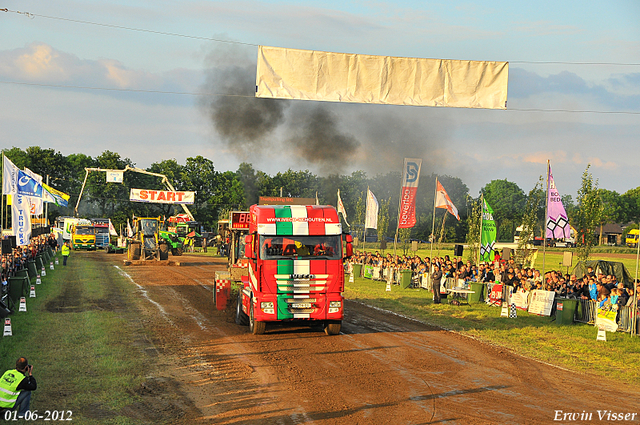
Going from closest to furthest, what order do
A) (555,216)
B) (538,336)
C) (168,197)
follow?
(538,336)
(555,216)
(168,197)

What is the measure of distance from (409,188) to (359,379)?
18629mm

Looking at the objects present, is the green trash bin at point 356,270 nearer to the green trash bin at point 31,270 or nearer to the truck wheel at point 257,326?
the green trash bin at point 31,270

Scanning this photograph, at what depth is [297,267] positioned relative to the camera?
45.6 feet

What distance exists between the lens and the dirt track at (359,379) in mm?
8523

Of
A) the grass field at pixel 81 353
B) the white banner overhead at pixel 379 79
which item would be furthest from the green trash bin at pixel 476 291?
the grass field at pixel 81 353

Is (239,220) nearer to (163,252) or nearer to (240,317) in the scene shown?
(240,317)

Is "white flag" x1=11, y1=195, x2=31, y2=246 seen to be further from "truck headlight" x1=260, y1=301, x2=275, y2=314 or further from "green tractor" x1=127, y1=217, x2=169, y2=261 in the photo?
"green tractor" x1=127, y1=217, x2=169, y2=261

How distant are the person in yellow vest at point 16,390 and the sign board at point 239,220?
1268cm

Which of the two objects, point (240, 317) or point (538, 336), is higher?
point (240, 317)

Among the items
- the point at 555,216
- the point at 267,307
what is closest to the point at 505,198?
the point at 555,216

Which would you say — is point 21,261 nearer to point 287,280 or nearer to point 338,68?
point 287,280

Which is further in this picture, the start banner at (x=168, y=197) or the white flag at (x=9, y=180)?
the start banner at (x=168, y=197)

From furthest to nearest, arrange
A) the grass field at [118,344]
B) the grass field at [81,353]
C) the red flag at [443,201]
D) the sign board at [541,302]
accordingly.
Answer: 1. the red flag at [443,201]
2. the sign board at [541,302]
3. the grass field at [118,344]
4. the grass field at [81,353]

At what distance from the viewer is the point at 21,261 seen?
979 inches
